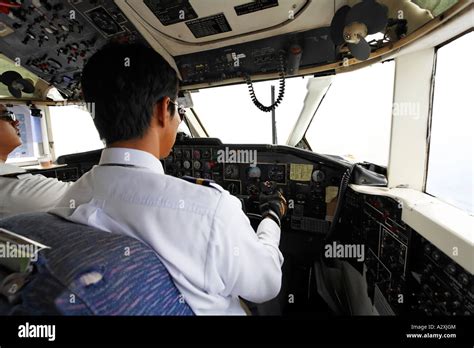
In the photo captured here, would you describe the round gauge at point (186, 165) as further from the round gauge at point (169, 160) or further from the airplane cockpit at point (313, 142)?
the round gauge at point (169, 160)

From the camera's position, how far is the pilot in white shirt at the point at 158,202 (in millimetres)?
627

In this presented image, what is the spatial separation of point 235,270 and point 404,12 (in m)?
1.45

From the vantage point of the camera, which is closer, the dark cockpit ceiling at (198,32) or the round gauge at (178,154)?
the dark cockpit ceiling at (198,32)

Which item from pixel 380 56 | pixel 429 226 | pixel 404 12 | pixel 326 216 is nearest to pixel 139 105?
pixel 429 226

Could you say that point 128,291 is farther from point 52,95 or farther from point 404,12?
point 52,95

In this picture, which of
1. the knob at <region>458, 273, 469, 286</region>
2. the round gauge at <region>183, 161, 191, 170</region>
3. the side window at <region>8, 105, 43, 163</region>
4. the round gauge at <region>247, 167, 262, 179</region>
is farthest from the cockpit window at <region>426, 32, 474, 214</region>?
the side window at <region>8, 105, 43, 163</region>

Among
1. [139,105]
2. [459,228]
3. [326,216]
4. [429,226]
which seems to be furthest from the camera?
[326,216]

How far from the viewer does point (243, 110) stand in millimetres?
2701

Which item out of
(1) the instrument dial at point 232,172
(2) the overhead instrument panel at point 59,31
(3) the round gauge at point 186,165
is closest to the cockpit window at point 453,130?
(1) the instrument dial at point 232,172

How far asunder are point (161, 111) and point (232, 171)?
1703 mm

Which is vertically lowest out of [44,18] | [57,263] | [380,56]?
[57,263]

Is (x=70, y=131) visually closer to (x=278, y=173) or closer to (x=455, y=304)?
(x=278, y=173)

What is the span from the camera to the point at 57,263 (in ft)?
1.55

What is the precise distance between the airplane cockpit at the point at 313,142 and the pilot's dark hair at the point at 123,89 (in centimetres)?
10
